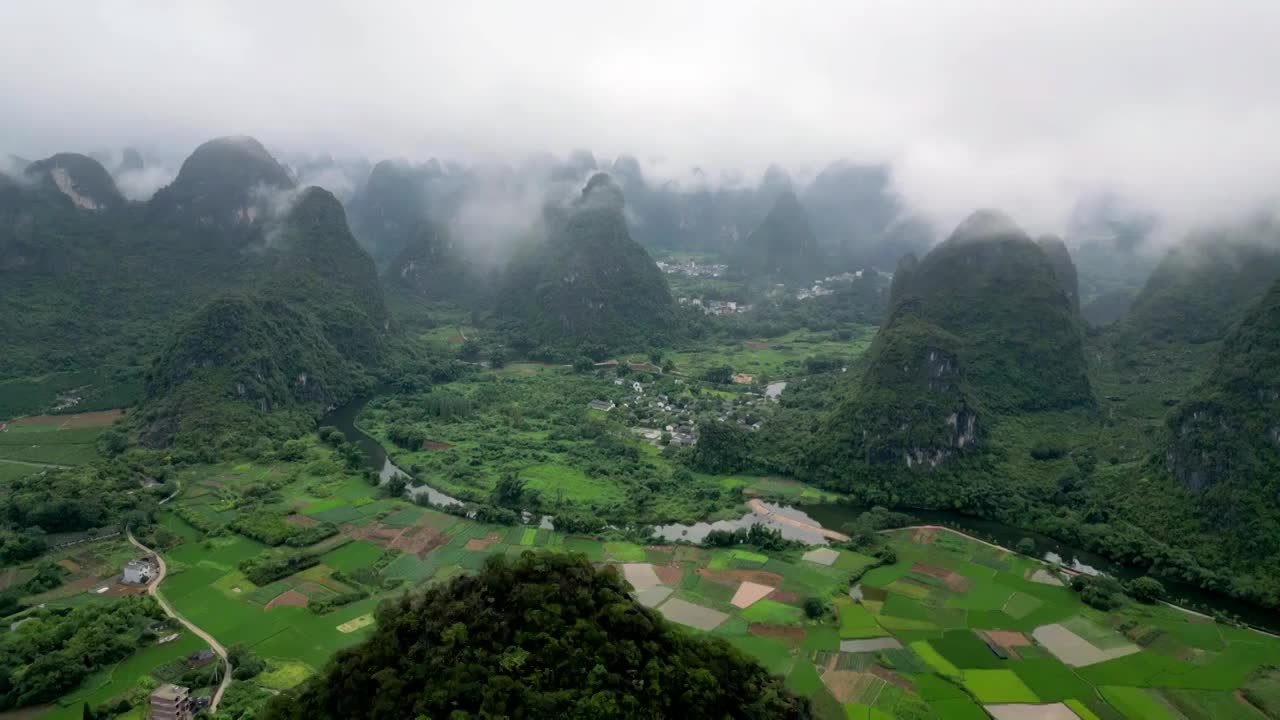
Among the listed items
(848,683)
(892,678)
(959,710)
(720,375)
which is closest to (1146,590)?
(959,710)

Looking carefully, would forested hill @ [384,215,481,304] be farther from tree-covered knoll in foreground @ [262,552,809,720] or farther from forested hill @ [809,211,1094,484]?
tree-covered knoll in foreground @ [262,552,809,720]

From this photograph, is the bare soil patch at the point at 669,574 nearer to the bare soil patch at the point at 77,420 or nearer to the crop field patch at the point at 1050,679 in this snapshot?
the crop field patch at the point at 1050,679

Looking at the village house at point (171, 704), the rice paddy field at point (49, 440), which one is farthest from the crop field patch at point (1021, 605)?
the rice paddy field at point (49, 440)

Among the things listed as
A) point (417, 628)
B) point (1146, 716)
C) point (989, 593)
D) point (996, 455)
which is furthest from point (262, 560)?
point (996, 455)

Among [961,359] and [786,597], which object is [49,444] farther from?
[961,359]

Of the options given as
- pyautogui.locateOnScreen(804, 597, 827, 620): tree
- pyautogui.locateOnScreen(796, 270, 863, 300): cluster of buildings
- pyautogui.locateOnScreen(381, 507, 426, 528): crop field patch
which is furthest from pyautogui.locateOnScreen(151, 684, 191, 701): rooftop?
pyautogui.locateOnScreen(796, 270, 863, 300): cluster of buildings
